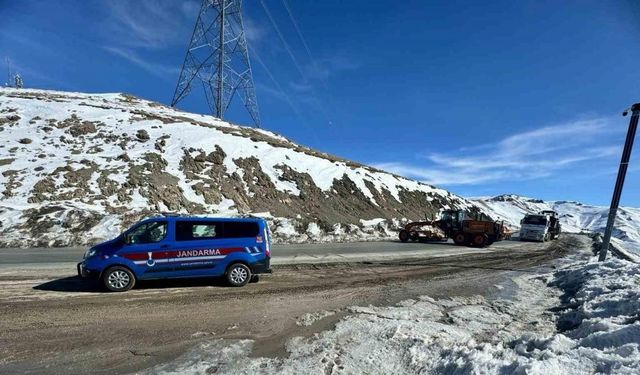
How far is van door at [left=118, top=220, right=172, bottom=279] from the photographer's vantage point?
10.5 metres

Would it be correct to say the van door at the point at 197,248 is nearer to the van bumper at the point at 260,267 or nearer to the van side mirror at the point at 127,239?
the van bumper at the point at 260,267

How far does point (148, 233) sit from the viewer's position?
10711 millimetres

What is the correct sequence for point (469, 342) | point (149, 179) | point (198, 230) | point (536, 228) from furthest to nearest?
point (536, 228) < point (149, 179) < point (198, 230) < point (469, 342)

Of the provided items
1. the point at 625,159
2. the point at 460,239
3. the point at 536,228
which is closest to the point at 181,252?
the point at 625,159

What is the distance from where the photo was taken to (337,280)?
1245cm

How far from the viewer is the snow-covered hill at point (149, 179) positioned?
2333 cm

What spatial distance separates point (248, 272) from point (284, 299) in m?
1.84

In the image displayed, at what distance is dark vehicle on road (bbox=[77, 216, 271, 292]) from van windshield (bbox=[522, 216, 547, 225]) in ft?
113

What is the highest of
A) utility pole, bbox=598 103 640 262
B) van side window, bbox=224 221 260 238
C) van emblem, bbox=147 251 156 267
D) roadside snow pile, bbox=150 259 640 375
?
utility pole, bbox=598 103 640 262

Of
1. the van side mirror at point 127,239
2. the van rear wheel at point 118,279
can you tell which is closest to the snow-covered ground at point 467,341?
the van rear wheel at point 118,279

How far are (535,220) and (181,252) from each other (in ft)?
120

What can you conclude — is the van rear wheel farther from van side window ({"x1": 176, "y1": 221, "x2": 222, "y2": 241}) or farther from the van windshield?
the van windshield

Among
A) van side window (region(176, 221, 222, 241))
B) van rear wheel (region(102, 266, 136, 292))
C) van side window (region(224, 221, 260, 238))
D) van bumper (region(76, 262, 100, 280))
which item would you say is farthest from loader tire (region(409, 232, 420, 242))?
van bumper (region(76, 262, 100, 280))

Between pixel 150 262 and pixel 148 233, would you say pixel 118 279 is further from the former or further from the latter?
pixel 148 233
